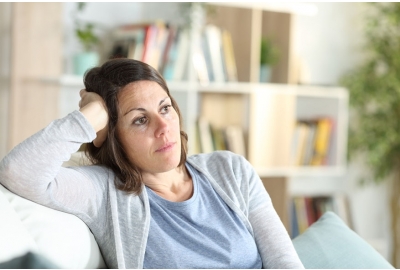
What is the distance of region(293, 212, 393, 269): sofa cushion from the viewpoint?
63.7 inches

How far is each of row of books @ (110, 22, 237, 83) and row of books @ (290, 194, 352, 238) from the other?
963 mm

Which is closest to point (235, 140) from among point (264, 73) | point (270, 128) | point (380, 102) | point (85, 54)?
point (270, 128)

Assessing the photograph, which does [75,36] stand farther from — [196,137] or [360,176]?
[360,176]

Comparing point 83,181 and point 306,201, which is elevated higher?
point 83,181

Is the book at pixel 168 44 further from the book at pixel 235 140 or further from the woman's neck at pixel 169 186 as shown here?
the woman's neck at pixel 169 186

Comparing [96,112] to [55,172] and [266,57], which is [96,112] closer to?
[55,172]

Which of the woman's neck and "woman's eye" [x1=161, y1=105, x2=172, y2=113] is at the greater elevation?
"woman's eye" [x1=161, y1=105, x2=172, y2=113]

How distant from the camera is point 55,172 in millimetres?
1312

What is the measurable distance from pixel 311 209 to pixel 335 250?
2.23 m

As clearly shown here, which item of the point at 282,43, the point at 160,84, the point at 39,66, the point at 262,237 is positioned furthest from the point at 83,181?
the point at 282,43

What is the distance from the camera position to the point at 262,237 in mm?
1504

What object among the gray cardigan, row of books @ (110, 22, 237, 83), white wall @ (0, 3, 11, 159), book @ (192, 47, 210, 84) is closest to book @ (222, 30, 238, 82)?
row of books @ (110, 22, 237, 83)

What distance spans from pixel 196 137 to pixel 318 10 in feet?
4.47

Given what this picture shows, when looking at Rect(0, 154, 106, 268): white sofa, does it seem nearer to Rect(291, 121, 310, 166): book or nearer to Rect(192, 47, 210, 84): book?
Rect(192, 47, 210, 84): book
